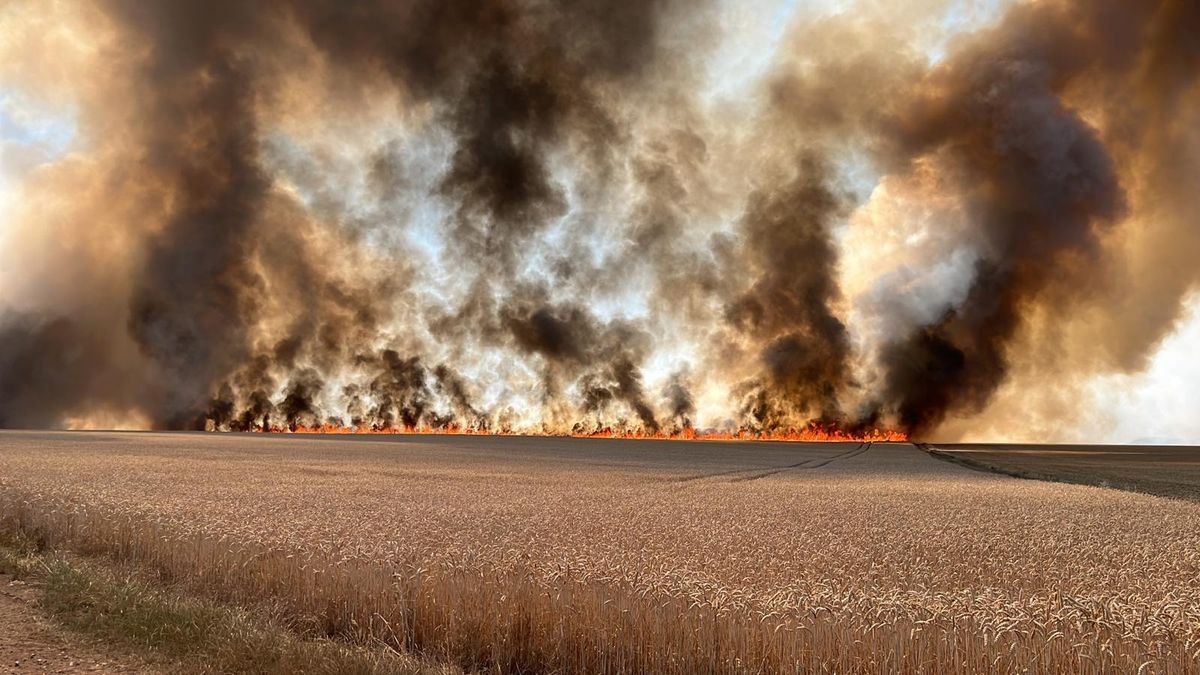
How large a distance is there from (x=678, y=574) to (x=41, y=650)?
938cm

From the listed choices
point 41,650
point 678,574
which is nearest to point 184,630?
point 41,650

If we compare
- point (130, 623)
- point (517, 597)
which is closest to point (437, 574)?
point (517, 597)

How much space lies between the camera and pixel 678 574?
13.2 meters

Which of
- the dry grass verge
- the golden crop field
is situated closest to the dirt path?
the dry grass verge

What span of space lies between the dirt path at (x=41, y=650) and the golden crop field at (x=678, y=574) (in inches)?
83.9

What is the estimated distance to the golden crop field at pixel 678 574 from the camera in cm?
894

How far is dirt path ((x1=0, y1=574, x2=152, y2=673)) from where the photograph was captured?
31.8 feet

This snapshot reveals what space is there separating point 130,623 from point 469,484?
26.2m

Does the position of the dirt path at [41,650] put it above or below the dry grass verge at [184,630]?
below

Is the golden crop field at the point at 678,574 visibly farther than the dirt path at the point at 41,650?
No

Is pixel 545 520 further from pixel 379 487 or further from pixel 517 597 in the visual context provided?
pixel 379 487

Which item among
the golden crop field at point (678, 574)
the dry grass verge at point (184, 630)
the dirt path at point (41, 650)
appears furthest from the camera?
the dirt path at point (41, 650)

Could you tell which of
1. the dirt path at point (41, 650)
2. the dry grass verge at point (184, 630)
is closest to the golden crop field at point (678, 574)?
the dry grass verge at point (184, 630)

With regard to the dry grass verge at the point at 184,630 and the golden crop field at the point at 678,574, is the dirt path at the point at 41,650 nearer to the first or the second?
the dry grass verge at the point at 184,630
